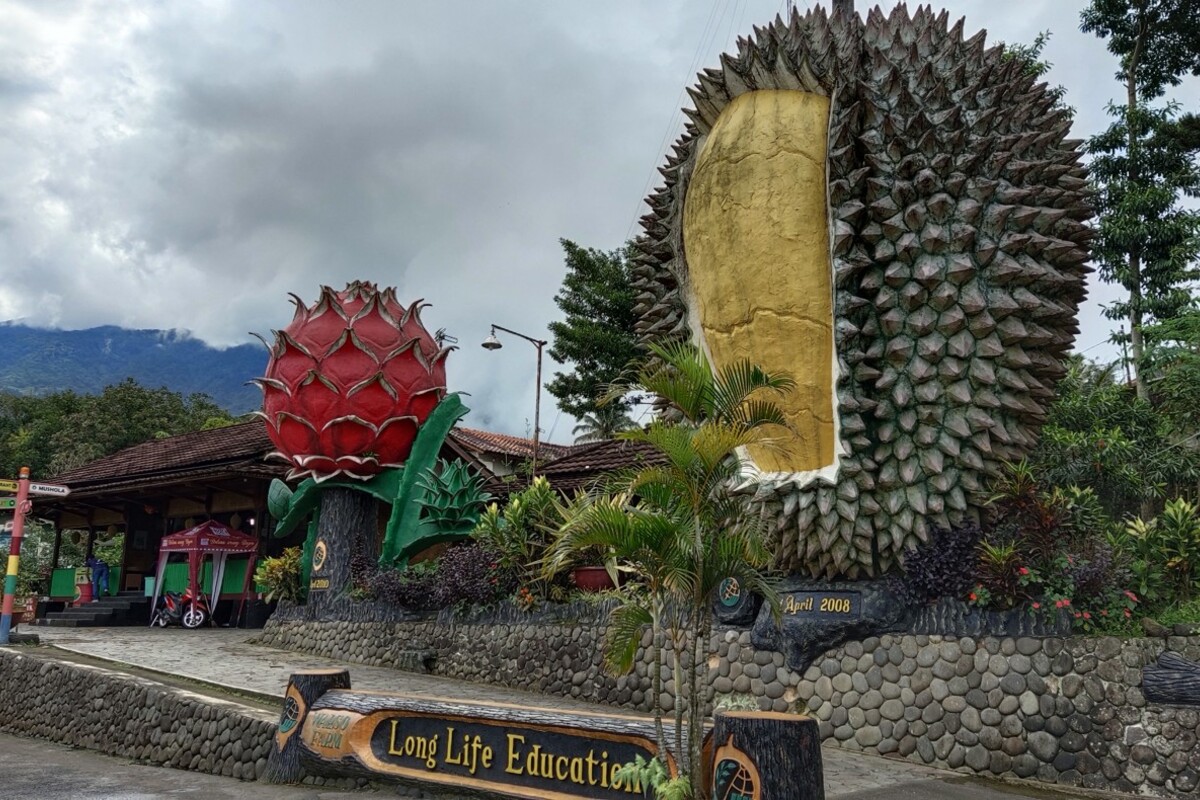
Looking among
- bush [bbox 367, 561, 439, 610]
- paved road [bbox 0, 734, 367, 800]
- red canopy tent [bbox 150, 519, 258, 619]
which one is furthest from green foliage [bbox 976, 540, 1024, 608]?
red canopy tent [bbox 150, 519, 258, 619]

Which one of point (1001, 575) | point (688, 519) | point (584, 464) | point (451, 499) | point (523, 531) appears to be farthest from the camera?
point (584, 464)

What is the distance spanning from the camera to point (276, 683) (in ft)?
38.4

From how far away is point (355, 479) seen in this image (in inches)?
628

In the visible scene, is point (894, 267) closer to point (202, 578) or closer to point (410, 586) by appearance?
point (410, 586)

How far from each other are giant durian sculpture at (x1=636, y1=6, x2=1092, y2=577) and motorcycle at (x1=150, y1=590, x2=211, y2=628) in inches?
597

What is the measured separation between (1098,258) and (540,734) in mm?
14297

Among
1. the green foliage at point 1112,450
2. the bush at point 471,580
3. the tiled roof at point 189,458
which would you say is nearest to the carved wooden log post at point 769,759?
the green foliage at point 1112,450

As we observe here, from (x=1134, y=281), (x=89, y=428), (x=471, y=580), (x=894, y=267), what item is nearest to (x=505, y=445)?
(x=471, y=580)

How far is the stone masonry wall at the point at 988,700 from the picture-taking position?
24.4 feet

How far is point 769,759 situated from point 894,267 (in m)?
5.48

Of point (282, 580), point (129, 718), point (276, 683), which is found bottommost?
point (129, 718)

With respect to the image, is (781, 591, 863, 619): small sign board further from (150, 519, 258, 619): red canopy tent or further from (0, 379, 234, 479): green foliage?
(0, 379, 234, 479): green foliage

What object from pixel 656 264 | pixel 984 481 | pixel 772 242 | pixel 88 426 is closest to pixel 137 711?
pixel 656 264

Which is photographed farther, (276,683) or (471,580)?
(471,580)
